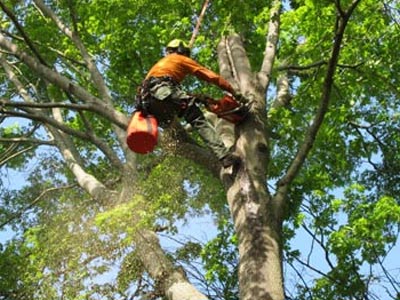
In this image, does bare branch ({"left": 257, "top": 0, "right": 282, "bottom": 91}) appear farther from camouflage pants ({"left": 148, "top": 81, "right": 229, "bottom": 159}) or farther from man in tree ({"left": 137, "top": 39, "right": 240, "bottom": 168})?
camouflage pants ({"left": 148, "top": 81, "right": 229, "bottom": 159})

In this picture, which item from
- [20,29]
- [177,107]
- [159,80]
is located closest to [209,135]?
[177,107]

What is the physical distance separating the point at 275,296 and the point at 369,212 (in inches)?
173

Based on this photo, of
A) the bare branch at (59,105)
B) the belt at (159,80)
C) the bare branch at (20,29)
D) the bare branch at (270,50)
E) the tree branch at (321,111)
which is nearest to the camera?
the tree branch at (321,111)

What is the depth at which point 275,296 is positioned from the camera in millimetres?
4555

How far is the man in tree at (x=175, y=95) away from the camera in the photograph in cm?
588

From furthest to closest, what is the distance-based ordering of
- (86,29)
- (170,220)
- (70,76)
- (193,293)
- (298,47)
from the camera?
(70,76), (86,29), (298,47), (170,220), (193,293)

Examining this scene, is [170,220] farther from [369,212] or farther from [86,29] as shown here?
[86,29]

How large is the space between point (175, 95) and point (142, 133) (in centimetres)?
48

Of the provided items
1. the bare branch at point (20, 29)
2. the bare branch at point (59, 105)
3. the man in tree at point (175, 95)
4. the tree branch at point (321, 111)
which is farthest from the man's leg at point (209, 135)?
the bare branch at point (20, 29)

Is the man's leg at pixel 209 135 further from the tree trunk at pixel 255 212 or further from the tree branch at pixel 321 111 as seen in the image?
the tree branch at pixel 321 111

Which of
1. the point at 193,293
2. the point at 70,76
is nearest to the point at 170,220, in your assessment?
the point at 193,293

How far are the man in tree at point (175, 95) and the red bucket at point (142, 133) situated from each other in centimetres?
13

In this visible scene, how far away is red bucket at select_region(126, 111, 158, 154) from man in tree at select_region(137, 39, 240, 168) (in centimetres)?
13

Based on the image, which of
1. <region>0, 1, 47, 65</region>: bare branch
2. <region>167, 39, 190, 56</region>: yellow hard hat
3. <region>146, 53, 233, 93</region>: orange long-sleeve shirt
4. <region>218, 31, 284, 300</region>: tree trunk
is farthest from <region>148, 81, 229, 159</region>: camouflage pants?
<region>0, 1, 47, 65</region>: bare branch
